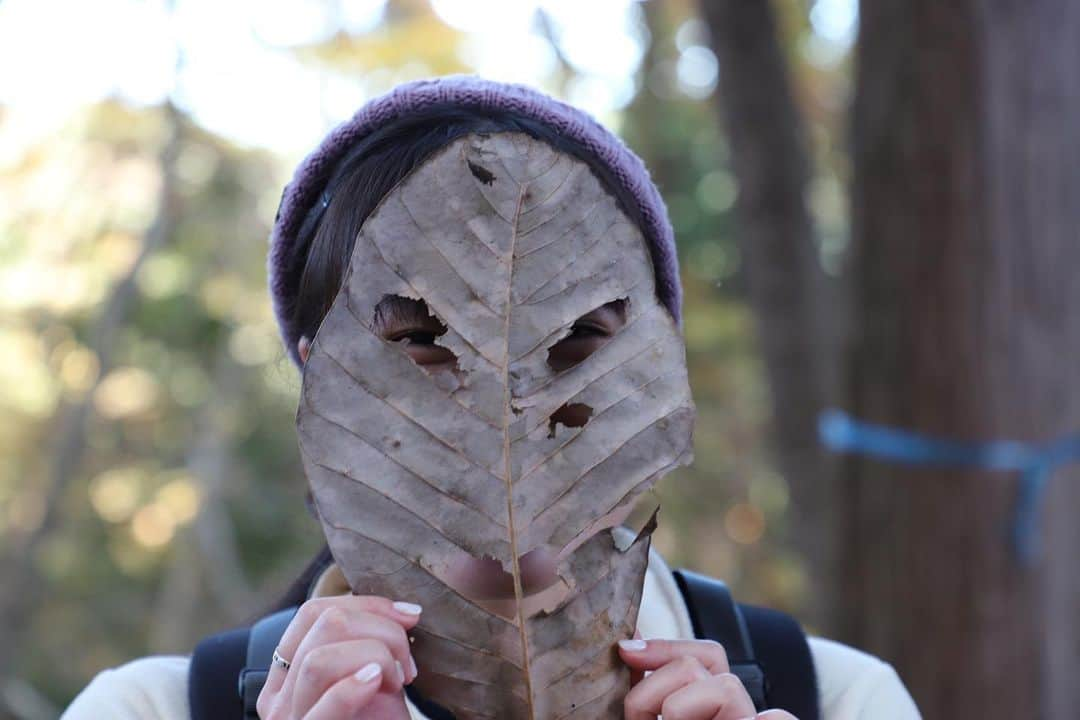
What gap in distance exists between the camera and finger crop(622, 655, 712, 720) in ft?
2.70

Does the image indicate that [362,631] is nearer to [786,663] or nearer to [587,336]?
[587,336]

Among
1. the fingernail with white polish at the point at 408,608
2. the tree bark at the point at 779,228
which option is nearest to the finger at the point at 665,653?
the fingernail with white polish at the point at 408,608

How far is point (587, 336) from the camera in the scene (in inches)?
34.7

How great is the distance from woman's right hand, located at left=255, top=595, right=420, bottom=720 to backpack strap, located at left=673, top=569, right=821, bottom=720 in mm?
557

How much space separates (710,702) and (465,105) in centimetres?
74

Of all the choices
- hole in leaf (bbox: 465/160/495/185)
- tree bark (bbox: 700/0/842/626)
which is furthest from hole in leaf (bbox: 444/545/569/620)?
tree bark (bbox: 700/0/842/626)

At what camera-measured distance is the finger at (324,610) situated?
78 cm

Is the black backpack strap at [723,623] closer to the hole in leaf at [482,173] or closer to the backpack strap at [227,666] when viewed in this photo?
the backpack strap at [227,666]

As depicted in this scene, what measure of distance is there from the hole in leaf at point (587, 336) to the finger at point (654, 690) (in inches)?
9.2

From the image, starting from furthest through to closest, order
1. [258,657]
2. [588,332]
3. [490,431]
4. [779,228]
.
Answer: [779,228] → [258,657] → [588,332] → [490,431]

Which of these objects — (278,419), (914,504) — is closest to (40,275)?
(278,419)

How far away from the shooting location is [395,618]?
2.57ft

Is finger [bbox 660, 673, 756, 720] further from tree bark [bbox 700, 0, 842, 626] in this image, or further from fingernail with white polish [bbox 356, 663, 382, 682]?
tree bark [bbox 700, 0, 842, 626]

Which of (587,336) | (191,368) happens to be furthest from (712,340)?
(587,336)
